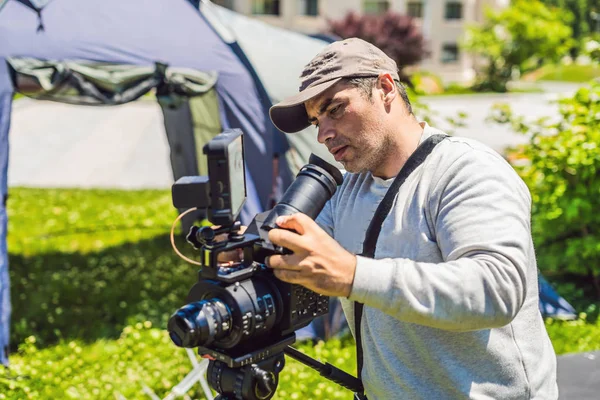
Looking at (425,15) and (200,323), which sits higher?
(200,323)

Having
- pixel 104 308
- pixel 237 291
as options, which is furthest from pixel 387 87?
pixel 104 308

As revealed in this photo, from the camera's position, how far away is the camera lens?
56.6 inches

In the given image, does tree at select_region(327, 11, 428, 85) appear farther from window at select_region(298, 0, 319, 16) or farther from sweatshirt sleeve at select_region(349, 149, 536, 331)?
sweatshirt sleeve at select_region(349, 149, 536, 331)

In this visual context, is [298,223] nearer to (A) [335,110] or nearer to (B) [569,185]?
(A) [335,110]

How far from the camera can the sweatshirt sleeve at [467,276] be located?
1.34 metres

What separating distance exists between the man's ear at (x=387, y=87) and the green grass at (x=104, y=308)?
2.35m

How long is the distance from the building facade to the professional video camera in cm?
3316

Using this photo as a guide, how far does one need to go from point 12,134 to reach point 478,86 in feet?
70.4

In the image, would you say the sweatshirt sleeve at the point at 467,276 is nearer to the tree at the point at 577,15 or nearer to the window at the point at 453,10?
the window at the point at 453,10

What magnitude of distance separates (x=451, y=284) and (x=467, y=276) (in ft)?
0.12

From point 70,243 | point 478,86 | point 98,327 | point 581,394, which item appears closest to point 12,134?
point 70,243

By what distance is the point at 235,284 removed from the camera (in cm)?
152

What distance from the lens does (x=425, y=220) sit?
1594mm

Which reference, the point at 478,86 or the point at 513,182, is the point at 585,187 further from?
the point at 478,86
